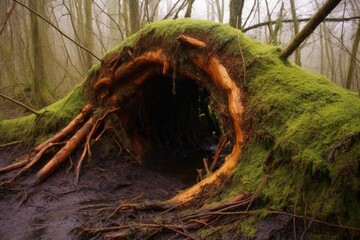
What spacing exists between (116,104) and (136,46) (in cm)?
126

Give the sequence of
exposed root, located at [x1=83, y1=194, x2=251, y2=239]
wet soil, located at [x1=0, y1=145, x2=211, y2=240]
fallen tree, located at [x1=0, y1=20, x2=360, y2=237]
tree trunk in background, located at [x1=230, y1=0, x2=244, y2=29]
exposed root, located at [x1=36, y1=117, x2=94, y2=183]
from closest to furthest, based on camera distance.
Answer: fallen tree, located at [x1=0, y1=20, x2=360, y2=237] → exposed root, located at [x1=83, y1=194, x2=251, y2=239] → wet soil, located at [x1=0, y1=145, x2=211, y2=240] → exposed root, located at [x1=36, y1=117, x2=94, y2=183] → tree trunk in background, located at [x1=230, y1=0, x2=244, y2=29]

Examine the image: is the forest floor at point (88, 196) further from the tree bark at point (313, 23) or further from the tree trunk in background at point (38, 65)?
the tree trunk in background at point (38, 65)

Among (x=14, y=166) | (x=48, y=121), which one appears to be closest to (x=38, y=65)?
(x=48, y=121)

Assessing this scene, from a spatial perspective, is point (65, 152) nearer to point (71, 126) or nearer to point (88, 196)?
point (71, 126)

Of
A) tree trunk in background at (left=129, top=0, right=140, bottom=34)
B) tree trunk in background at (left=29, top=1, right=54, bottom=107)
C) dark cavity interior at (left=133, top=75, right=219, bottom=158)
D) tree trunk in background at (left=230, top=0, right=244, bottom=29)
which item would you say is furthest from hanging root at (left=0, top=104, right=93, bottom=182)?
tree trunk in background at (left=29, top=1, right=54, bottom=107)

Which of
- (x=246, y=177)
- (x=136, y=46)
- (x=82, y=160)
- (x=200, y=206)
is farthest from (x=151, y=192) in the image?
(x=136, y=46)

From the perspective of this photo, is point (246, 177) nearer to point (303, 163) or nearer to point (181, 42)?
point (303, 163)

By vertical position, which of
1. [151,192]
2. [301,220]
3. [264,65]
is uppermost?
[264,65]

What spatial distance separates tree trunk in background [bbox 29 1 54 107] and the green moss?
12.6ft

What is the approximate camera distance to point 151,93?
252 inches

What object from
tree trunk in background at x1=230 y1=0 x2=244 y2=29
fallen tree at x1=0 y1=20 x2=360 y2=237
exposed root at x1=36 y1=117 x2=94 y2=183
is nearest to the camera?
fallen tree at x1=0 y1=20 x2=360 y2=237

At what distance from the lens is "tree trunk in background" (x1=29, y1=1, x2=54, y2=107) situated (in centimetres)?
1033

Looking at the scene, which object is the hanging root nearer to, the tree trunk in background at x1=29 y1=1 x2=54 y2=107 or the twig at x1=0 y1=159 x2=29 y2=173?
the twig at x1=0 y1=159 x2=29 y2=173

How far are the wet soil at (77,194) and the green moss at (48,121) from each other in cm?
48
